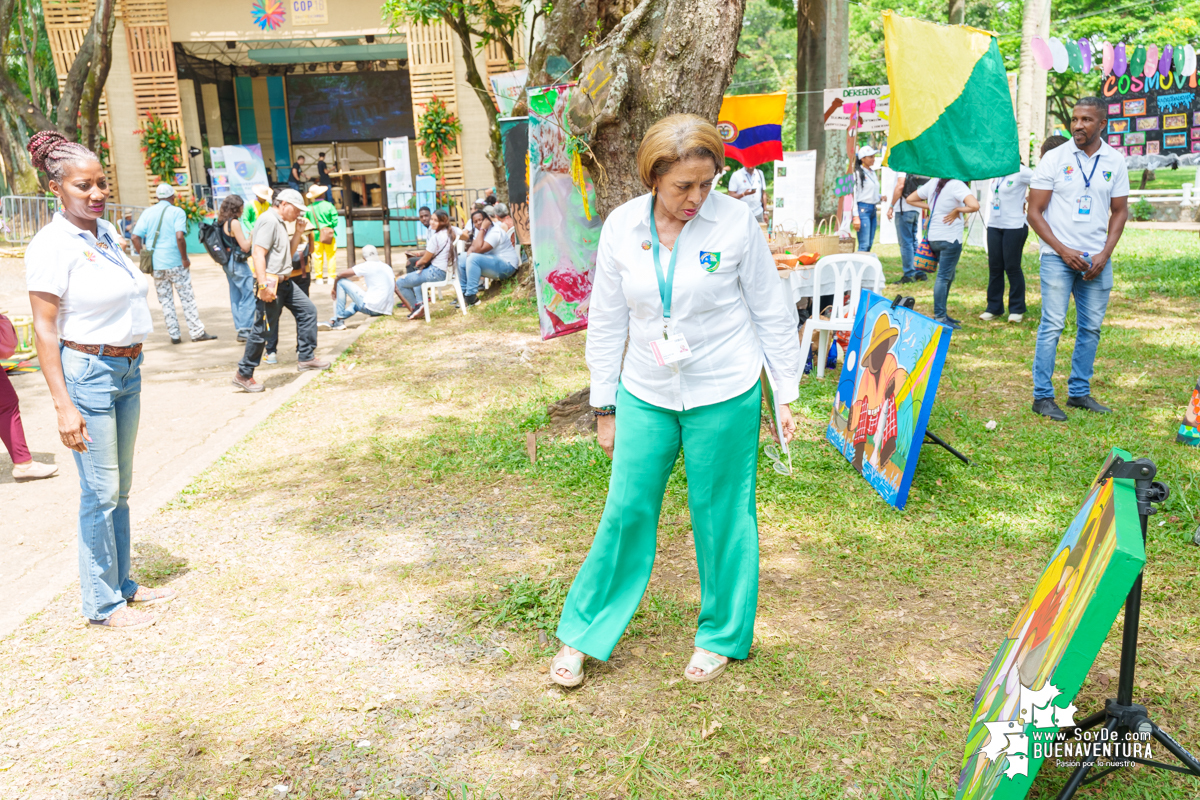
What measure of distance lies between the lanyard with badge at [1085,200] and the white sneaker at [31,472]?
689 centimetres

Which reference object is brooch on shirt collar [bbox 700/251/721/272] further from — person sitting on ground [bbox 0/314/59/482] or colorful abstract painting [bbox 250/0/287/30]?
colorful abstract painting [bbox 250/0/287/30]

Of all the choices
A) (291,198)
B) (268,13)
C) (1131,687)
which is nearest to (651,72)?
(1131,687)

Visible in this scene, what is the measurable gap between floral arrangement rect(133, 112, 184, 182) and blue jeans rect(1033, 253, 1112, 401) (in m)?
23.4

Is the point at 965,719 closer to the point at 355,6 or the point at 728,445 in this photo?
the point at 728,445

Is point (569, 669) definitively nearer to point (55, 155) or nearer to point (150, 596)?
point (150, 596)

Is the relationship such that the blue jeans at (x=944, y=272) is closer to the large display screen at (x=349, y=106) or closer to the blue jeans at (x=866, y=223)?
the blue jeans at (x=866, y=223)

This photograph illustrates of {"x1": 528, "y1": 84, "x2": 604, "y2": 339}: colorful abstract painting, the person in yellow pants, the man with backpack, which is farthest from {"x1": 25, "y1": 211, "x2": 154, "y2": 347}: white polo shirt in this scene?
the person in yellow pants

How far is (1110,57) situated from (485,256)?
10372mm

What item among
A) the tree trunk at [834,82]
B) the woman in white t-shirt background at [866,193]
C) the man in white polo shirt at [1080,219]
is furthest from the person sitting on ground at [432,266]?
the man in white polo shirt at [1080,219]

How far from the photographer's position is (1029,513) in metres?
4.56

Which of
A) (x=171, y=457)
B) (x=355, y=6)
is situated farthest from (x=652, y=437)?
(x=355, y=6)

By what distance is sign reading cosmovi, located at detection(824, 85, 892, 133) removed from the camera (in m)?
13.2

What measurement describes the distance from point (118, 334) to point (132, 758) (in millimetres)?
1588

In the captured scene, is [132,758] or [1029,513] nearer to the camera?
[132,758]
